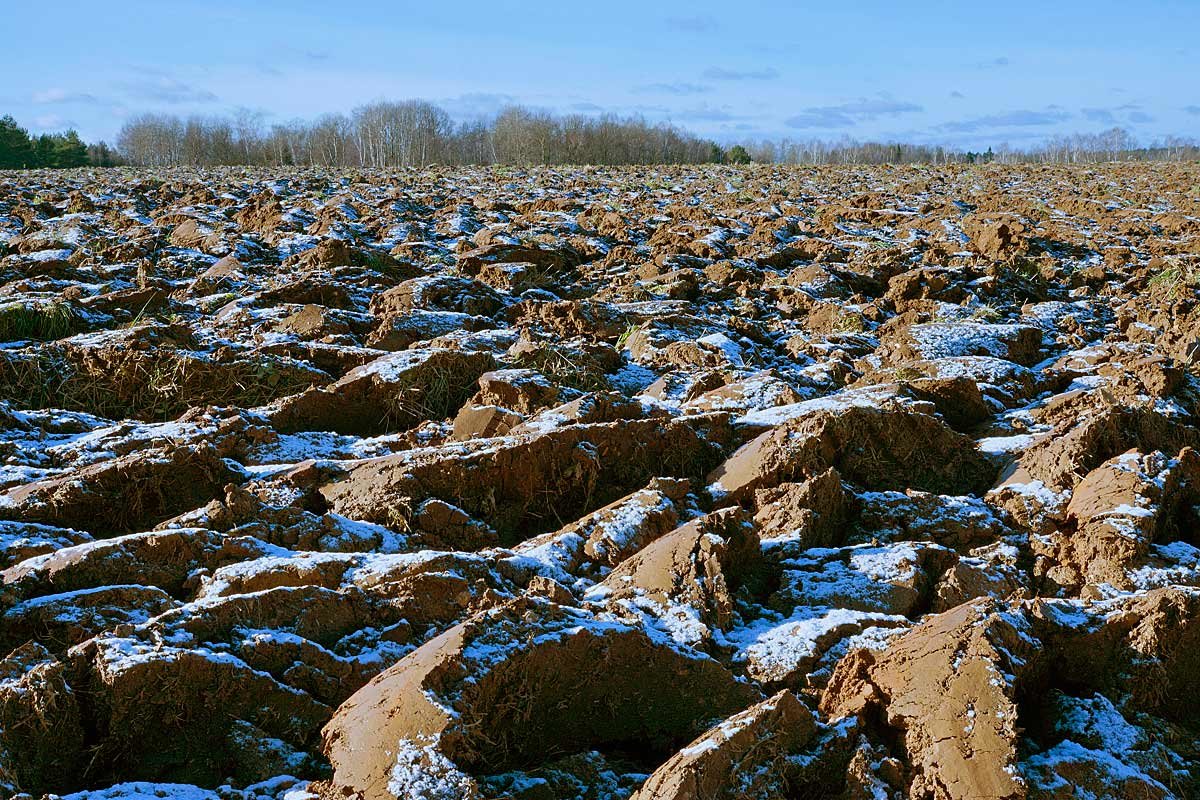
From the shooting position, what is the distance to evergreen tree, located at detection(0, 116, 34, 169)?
37.6m

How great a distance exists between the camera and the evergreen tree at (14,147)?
3756cm

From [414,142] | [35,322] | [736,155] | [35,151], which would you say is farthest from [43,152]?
[35,322]

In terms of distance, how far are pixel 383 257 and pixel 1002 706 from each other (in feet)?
24.2

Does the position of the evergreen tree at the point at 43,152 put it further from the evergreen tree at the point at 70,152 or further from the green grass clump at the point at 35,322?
the green grass clump at the point at 35,322

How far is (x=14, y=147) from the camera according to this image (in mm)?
38406

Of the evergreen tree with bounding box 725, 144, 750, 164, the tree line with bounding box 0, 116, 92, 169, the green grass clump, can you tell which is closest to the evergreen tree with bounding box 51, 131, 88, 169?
the tree line with bounding box 0, 116, 92, 169

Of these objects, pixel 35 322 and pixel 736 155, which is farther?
pixel 736 155

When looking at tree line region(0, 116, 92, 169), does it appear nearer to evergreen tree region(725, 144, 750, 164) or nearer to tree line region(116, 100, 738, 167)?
tree line region(116, 100, 738, 167)

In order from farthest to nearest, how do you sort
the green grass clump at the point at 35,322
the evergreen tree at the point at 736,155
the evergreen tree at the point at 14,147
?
the evergreen tree at the point at 736,155
the evergreen tree at the point at 14,147
the green grass clump at the point at 35,322

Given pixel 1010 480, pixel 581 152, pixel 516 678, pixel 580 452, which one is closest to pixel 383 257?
pixel 580 452

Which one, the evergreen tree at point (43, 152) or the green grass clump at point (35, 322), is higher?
the evergreen tree at point (43, 152)

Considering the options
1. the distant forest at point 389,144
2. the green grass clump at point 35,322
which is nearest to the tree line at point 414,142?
the distant forest at point 389,144

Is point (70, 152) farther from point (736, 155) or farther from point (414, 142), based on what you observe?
point (736, 155)

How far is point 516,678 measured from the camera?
2.49 meters
